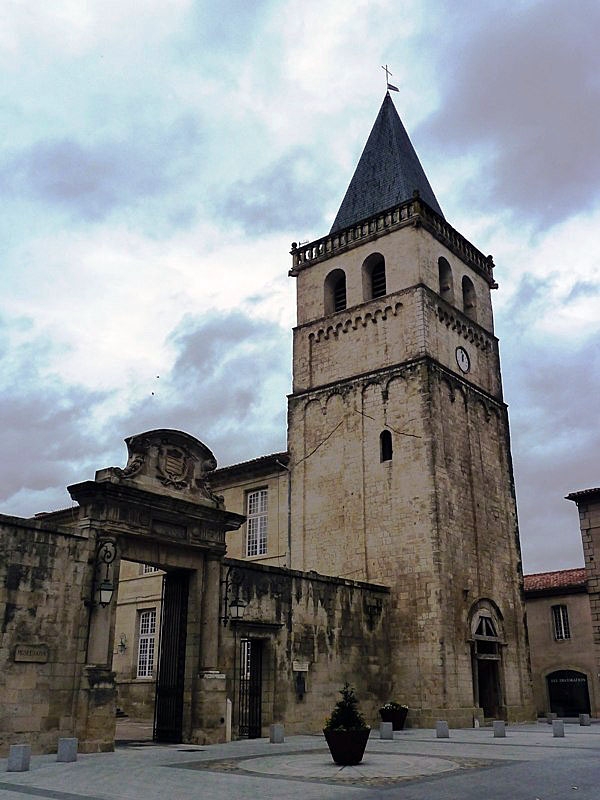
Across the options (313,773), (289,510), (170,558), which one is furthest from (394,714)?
(313,773)

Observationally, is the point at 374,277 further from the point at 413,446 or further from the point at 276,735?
the point at 276,735

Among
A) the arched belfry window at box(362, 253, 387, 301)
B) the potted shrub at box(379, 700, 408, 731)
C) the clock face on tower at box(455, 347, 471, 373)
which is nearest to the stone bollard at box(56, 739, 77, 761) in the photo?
the potted shrub at box(379, 700, 408, 731)

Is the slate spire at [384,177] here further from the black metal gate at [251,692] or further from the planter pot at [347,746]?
the planter pot at [347,746]

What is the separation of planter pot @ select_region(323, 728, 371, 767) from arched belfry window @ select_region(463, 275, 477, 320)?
75.0ft

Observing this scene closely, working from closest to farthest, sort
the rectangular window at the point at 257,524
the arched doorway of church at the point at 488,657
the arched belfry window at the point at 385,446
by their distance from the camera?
1. the arched doorway of church at the point at 488,657
2. the arched belfry window at the point at 385,446
3. the rectangular window at the point at 257,524

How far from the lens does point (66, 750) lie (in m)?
14.3

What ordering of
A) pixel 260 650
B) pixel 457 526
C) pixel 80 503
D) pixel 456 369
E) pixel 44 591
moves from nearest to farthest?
pixel 44 591
pixel 80 503
pixel 260 650
pixel 457 526
pixel 456 369

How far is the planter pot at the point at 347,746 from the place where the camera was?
45.3ft

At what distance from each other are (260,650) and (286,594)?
5.74 feet

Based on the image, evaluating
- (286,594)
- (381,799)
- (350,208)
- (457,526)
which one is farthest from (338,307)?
(381,799)

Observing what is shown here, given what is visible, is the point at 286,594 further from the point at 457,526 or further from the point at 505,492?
the point at 505,492

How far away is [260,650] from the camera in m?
22.0

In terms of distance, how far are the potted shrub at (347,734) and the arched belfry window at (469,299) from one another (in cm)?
2260

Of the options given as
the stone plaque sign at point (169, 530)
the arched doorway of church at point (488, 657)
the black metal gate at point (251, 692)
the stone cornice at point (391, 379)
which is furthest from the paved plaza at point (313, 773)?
the stone cornice at point (391, 379)
